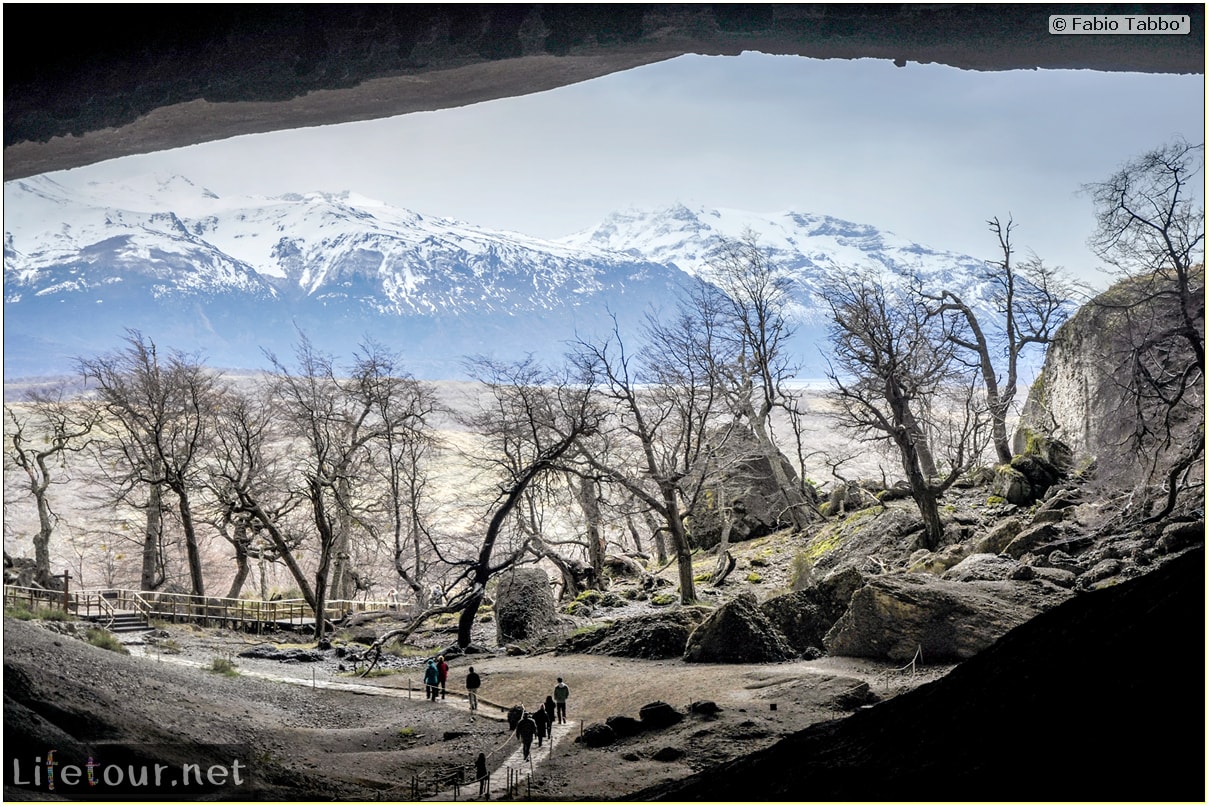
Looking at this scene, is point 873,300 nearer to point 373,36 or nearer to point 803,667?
point 803,667

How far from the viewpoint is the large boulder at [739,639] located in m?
7.41

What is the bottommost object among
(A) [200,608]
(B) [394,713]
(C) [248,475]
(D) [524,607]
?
(B) [394,713]

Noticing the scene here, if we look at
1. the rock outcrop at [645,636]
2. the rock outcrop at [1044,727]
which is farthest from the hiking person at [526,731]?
the rock outcrop at [645,636]

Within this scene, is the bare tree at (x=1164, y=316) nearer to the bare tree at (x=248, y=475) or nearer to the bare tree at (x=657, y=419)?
the bare tree at (x=657, y=419)

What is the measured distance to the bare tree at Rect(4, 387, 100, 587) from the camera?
11.5 m

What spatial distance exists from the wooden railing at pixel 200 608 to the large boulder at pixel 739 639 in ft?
19.4

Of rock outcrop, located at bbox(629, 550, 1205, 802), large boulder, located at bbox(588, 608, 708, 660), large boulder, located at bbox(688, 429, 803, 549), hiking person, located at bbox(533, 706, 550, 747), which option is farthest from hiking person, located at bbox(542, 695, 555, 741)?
large boulder, located at bbox(688, 429, 803, 549)

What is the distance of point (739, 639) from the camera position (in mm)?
7488

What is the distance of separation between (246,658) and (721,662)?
16.6ft

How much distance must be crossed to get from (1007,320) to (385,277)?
339 inches

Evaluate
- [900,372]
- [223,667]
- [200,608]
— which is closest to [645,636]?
[223,667]

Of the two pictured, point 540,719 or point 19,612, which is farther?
point 19,612

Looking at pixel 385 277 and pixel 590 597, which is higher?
pixel 385 277

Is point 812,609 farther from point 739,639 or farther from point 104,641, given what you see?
point 104,641
